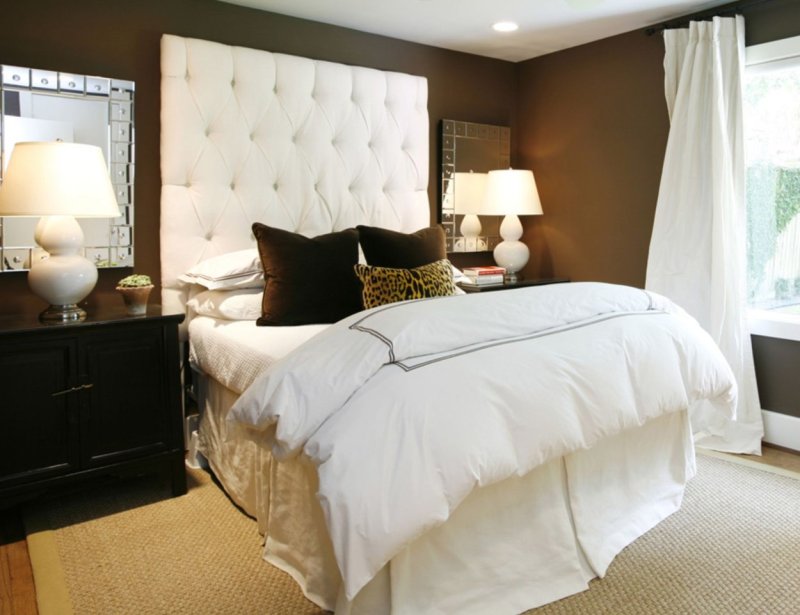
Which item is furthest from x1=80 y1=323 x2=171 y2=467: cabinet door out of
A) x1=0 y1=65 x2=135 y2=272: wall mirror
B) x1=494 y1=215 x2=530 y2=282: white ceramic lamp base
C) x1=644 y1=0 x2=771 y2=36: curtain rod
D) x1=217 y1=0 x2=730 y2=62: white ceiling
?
x1=644 y1=0 x2=771 y2=36: curtain rod

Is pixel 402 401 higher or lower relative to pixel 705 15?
lower

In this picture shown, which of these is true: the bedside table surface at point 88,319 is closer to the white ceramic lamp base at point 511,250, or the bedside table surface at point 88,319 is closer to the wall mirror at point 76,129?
the wall mirror at point 76,129

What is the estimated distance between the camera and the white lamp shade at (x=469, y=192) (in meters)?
4.25

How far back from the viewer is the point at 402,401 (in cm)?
166

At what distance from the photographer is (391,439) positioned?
5.25 ft

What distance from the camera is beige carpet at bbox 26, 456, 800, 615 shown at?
198 centimetres

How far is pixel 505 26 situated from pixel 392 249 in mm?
1616

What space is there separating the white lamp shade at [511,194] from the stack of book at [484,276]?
14.8 inches

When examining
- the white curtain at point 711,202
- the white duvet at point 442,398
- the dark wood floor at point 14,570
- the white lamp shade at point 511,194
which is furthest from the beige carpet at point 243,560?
the white lamp shade at point 511,194

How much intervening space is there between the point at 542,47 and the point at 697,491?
2.90m

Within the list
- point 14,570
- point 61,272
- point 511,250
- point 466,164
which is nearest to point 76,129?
point 61,272

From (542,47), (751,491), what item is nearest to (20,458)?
(751,491)

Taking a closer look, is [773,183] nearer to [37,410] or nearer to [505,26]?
[505,26]

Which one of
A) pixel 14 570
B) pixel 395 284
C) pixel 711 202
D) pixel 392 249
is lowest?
pixel 14 570
